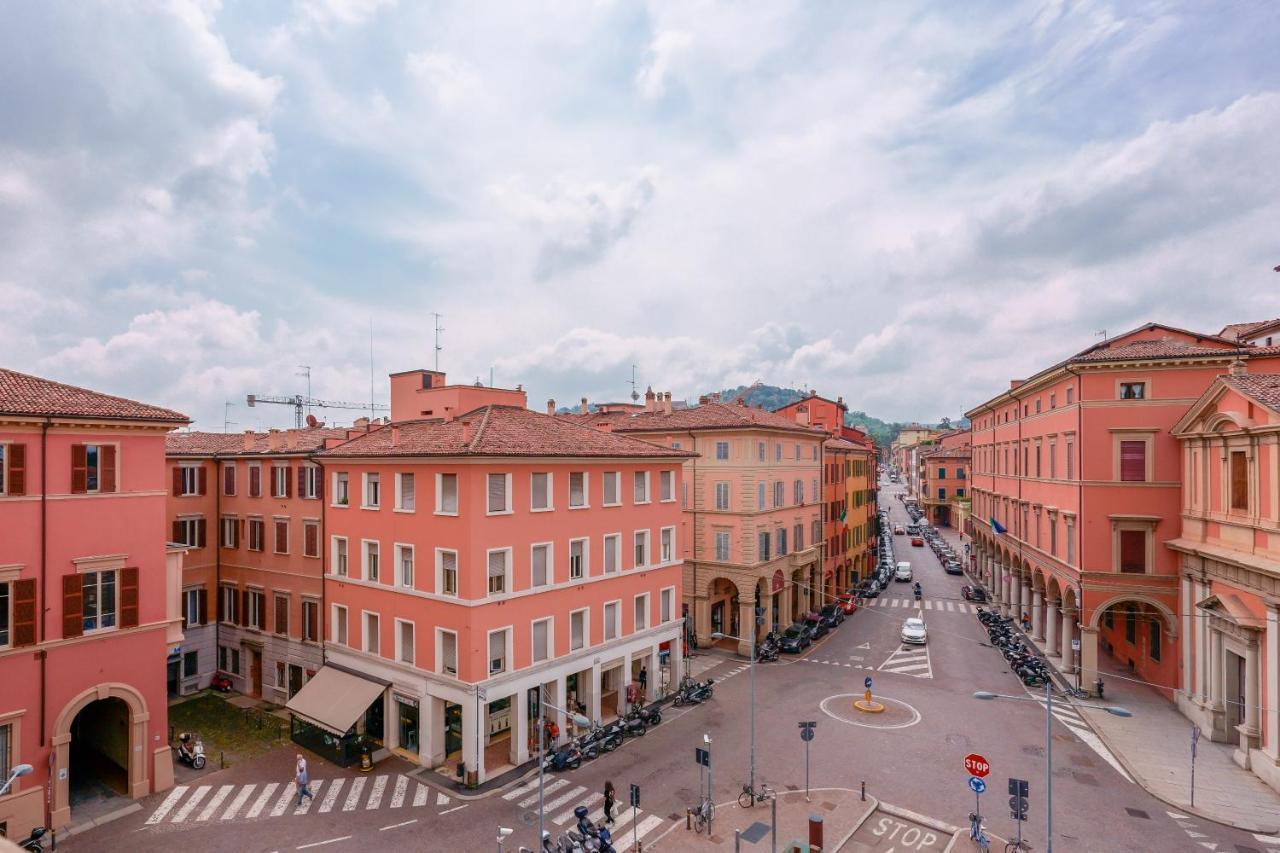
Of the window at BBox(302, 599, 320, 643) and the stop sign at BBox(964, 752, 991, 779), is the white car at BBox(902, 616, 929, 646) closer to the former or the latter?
the stop sign at BBox(964, 752, 991, 779)

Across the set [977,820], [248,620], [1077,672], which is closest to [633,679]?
[977,820]

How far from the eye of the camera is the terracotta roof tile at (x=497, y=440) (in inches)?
1141

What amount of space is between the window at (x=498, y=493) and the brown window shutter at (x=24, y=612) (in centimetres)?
1558

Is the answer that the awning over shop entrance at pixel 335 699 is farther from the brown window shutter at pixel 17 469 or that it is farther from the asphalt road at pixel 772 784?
the brown window shutter at pixel 17 469

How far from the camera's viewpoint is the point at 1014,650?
4378cm

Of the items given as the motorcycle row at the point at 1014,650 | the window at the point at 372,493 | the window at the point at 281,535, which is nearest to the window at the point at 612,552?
the window at the point at 372,493

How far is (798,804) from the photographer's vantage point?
2525cm

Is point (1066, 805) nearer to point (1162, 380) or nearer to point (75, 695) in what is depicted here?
point (1162, 380)

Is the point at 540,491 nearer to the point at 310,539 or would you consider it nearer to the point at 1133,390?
the point at 310,539

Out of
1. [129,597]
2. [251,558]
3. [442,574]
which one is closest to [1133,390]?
[442,574]

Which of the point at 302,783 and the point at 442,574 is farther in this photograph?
the point at 442,574

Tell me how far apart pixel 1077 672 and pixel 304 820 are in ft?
129

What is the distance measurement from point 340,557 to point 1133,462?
134 feet

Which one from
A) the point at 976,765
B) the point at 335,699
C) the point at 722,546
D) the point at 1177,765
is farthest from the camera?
the point at 722,546
